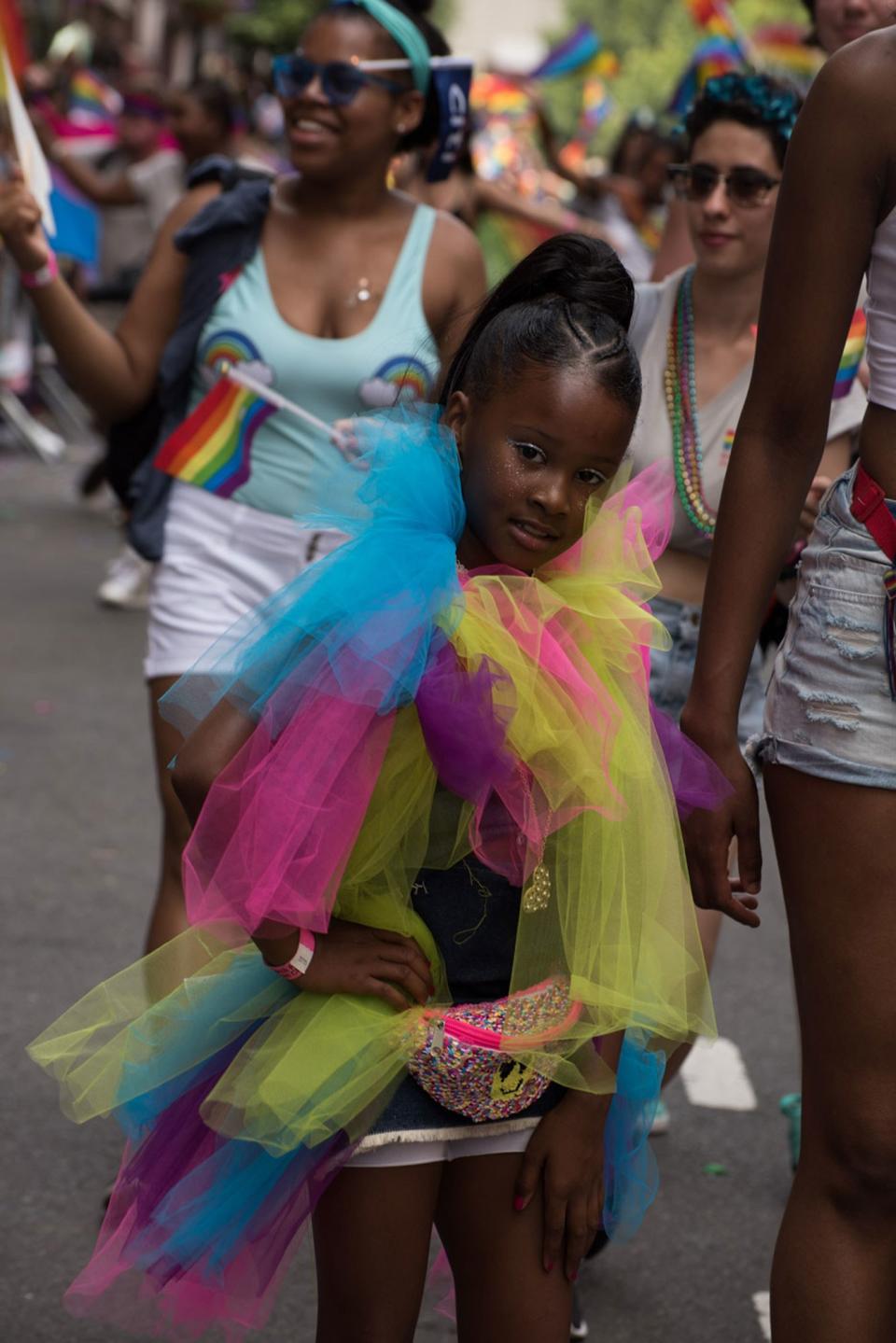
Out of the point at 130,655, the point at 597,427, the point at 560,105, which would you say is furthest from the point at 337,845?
the point at 560,105

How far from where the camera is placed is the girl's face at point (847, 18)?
12.4 ft

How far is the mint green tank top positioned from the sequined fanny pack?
5.20ft

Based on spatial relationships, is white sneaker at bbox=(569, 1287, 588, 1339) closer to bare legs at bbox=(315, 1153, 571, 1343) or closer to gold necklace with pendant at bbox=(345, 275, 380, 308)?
bare legs at bbox=(315, 1153, 571, 1343)

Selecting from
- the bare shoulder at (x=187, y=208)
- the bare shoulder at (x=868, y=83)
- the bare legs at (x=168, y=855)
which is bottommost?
the bare legs at (x=168, y=855)

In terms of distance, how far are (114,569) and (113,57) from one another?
11.5m

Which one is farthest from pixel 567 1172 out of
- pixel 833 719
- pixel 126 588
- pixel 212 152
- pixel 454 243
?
pixel 126 588

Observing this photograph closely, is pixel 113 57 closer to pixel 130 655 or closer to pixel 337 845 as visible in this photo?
pixel 130 655

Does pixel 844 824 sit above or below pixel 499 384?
below

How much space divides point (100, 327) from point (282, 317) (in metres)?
0.39

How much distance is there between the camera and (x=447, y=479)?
2342 mm

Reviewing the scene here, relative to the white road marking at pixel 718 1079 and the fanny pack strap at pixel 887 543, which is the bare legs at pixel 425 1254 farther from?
the white road marking at pixel 718 1079

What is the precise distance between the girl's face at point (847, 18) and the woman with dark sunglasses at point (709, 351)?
184mm

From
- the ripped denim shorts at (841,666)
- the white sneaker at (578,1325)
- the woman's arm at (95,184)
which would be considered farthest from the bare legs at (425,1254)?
the woman's arm at (95,184)

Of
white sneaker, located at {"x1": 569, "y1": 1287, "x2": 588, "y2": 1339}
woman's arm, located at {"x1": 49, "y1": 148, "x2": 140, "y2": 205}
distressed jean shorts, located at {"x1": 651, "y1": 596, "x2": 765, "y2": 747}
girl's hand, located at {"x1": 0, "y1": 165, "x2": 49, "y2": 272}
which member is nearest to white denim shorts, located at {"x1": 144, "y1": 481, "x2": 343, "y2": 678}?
girl's hand, located at {"x1": 0, "y1": 165, "x2": 49, "y2": 272}
